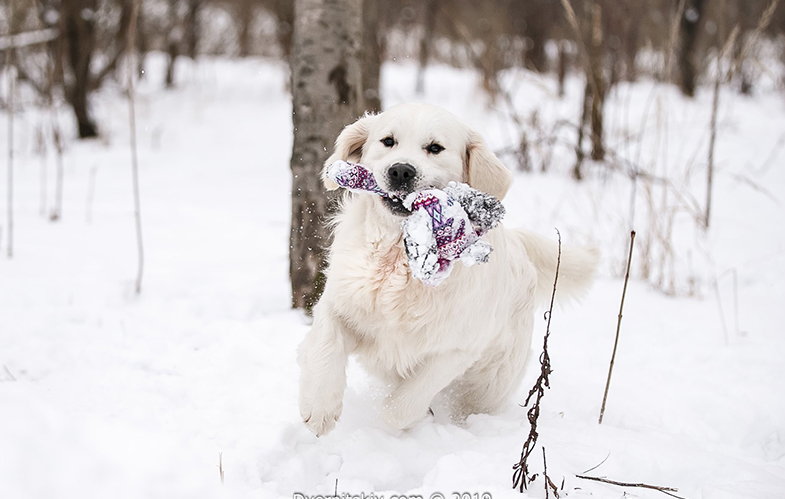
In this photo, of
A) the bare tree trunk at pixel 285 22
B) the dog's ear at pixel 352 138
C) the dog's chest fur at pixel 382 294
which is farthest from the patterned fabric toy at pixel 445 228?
the bare tree trunk at pixel 285 22

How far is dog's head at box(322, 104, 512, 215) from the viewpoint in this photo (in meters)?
2.06

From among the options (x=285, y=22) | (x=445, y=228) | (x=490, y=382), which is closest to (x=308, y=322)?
(x=490, y=382)

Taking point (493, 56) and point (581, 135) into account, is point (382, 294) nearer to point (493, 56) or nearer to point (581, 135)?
point (581, 135)

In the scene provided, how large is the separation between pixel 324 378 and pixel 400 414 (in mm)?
352

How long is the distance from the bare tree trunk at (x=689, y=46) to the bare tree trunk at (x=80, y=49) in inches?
395

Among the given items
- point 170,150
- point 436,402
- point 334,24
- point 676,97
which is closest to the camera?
point 436,402

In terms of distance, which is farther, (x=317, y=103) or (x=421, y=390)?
(x=317, y=103)

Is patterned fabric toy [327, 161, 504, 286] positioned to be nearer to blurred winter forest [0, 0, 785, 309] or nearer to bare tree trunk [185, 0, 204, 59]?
blurred winter forest [0, 0, 785, 309]

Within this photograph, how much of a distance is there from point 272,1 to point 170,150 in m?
6.41

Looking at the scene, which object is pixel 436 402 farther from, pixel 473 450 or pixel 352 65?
pixel 352 65

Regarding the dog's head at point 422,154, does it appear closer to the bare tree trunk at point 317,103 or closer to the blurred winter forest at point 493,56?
the bare tree trunk at point 317,103

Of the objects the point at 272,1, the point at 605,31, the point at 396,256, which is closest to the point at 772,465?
the point at 396,256

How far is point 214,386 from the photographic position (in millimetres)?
2592

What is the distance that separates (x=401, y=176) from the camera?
6.66 feet
